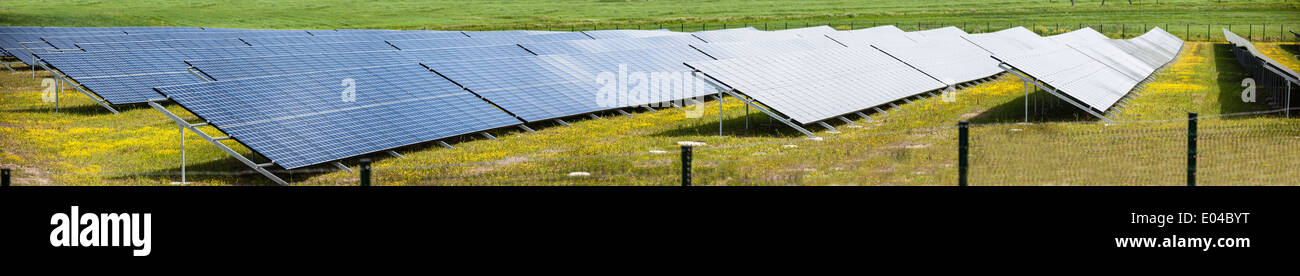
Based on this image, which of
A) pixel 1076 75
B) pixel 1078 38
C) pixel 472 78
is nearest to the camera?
Answer: pixel 472 78

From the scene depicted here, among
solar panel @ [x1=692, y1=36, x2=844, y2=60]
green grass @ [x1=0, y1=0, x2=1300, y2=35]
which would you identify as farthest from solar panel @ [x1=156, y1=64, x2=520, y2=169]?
green grass @ [x1=0, y1=0, x2=1300, y2=35]

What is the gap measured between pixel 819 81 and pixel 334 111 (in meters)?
11.8

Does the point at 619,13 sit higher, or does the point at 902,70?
the point at 619,13

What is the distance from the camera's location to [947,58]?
142ft

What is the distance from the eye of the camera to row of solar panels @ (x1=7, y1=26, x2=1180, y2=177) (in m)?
19.9

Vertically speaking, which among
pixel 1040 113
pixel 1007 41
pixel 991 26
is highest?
pixel 991 26

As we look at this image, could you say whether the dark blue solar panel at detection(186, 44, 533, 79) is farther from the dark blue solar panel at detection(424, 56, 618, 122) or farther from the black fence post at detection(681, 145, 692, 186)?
the black fence post at detection(681, 145, 692, 186)

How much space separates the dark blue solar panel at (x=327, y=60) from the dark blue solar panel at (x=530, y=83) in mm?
1398

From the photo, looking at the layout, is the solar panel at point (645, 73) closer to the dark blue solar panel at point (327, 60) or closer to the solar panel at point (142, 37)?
the dark blue solar panel at point (327, 60)

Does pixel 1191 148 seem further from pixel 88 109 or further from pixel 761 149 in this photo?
pixel 88 109

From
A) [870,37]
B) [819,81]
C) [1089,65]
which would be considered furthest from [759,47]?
[819,81]

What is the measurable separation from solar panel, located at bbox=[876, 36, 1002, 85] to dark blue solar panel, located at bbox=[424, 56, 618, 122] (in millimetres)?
13142
